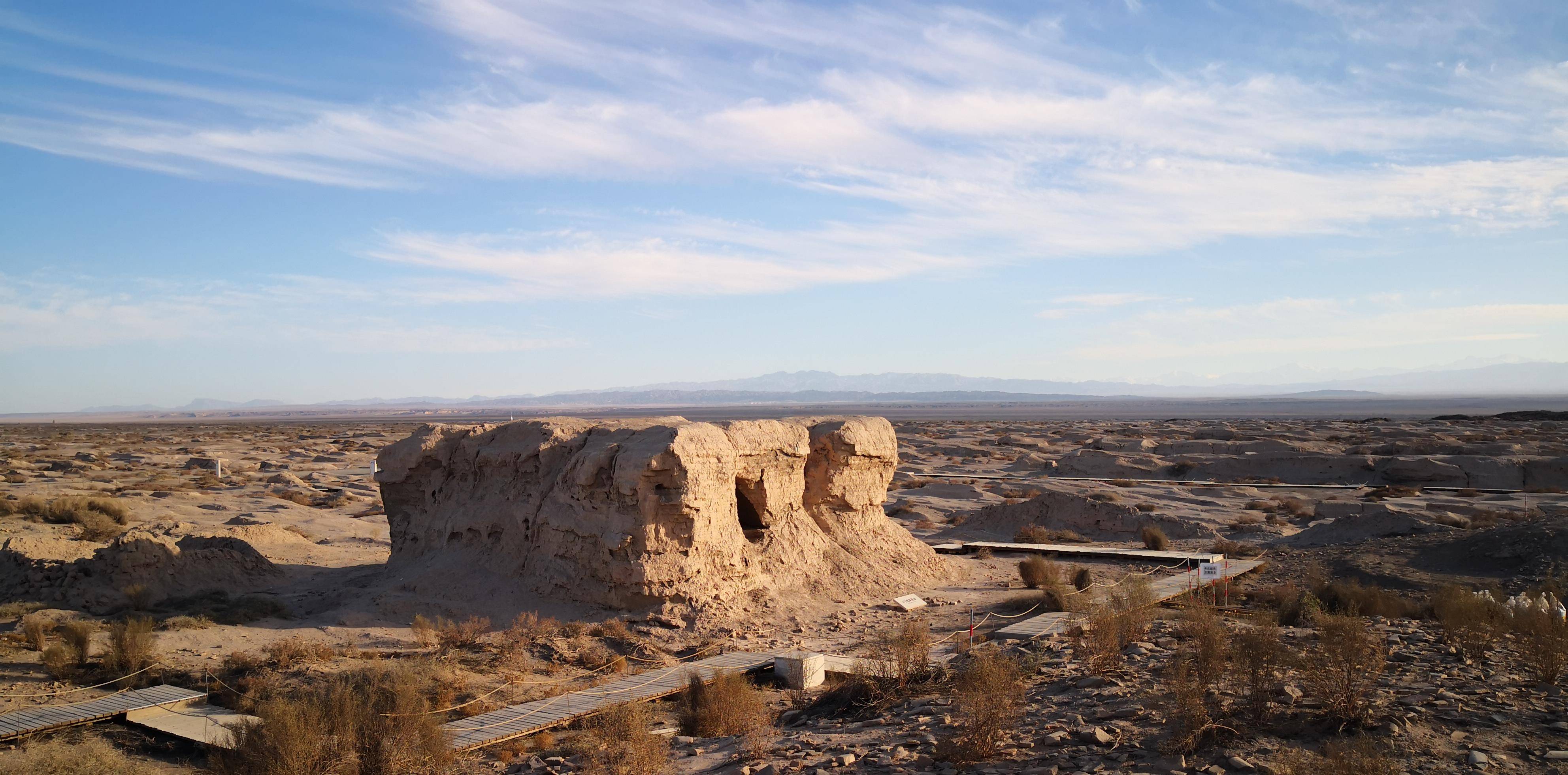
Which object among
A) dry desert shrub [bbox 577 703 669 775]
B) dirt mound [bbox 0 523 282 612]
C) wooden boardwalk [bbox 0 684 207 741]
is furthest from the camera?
dirt mound [bbox 0 523 282 612]

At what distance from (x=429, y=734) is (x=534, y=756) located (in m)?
0.88

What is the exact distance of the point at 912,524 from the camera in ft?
78.2

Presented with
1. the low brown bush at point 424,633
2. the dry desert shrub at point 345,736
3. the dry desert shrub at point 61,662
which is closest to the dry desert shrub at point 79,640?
the dry desert shrub at point 61,662

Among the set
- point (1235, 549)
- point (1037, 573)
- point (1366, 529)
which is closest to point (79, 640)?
point (1037, 573)

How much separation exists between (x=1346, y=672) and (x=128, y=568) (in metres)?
14.4

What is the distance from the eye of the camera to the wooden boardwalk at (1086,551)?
17.5m

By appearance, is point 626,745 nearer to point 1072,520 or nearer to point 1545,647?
point 1545,647

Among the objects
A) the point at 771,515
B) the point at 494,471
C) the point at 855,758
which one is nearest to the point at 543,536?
the point at 494,471

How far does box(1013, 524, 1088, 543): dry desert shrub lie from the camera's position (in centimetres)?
2108

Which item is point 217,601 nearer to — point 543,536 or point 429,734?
point 543,536

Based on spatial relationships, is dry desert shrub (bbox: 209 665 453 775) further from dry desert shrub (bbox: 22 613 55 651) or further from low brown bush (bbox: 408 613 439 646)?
dry desert shrub (bbox: 22 613 55 651)

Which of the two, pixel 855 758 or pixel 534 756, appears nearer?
pixel 855 758

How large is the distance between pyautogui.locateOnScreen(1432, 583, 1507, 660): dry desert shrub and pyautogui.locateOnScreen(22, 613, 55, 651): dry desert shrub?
48.2 feet

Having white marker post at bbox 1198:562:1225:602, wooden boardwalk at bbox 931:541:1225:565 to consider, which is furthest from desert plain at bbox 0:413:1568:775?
white marker post at bbox 1198:562:1225:602
